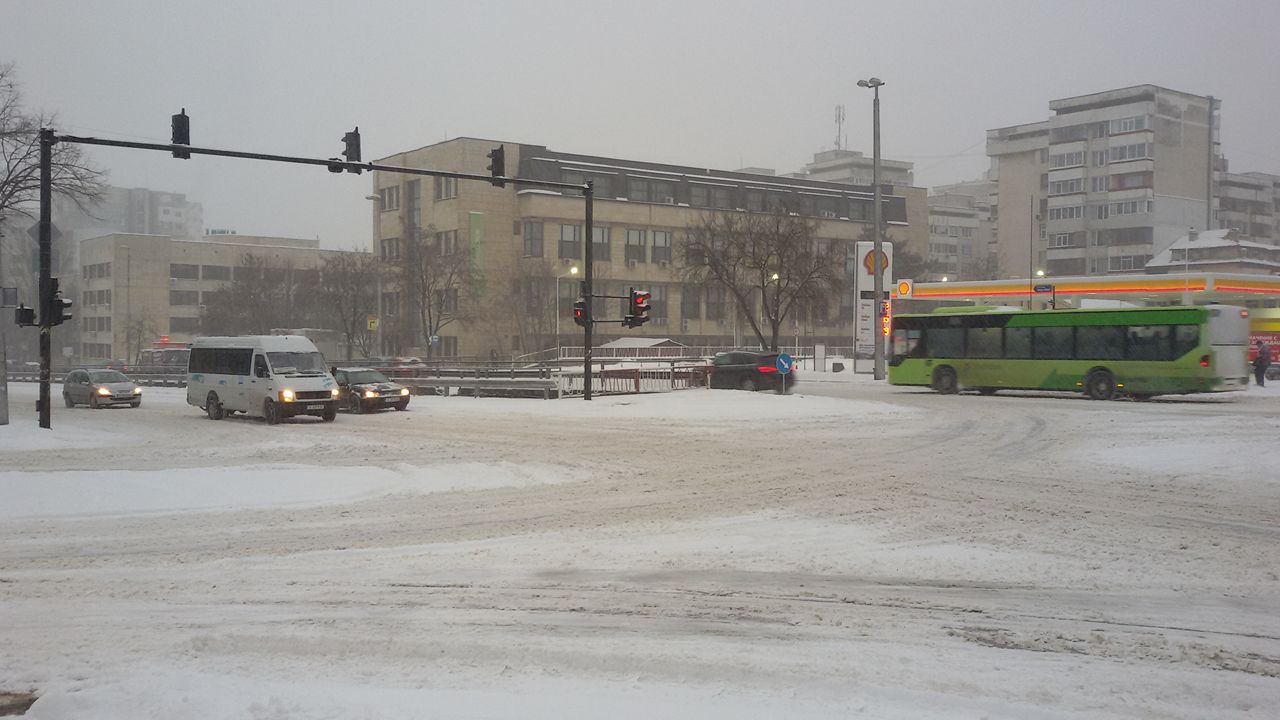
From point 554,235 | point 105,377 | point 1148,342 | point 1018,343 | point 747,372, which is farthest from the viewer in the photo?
point 554,235

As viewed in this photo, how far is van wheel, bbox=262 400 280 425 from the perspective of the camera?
85.0ft

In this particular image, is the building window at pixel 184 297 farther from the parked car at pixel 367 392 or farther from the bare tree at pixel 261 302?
the parked car at pixel 367 392

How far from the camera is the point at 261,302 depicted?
87.5 m

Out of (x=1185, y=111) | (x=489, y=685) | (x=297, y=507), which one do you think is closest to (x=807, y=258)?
(x=297, y=507)

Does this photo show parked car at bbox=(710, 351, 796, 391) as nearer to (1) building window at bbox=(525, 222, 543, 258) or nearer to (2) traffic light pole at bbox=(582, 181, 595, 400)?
(2) traffic light pole at bbox=(582, 181, 595, 400)

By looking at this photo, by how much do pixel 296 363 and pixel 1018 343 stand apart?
21.8 m

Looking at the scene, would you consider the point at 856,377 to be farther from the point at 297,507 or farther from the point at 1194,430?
the point at 297,507

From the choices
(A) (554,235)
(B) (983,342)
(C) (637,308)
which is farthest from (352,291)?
(B) (983,342)

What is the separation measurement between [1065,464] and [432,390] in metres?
31.7

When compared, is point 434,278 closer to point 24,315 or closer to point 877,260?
point 877,260

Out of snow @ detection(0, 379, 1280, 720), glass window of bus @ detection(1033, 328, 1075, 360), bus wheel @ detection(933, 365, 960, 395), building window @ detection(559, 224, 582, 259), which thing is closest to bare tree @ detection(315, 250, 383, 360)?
building window @ detection(559, 224, 582, 259)

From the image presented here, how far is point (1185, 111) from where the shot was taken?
4631 inches

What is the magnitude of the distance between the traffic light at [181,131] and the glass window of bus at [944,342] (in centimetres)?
2406

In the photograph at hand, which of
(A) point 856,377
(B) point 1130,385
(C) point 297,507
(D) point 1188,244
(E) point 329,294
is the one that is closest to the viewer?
(C) point 297,507
